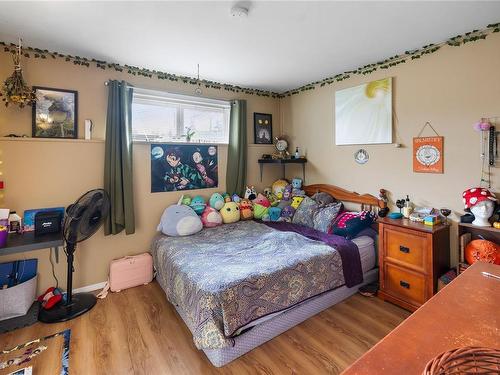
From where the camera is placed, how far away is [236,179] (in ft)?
12.0

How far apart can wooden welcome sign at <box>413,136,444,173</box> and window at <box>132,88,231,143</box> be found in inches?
90.6

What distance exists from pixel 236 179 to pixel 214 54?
5.35ft

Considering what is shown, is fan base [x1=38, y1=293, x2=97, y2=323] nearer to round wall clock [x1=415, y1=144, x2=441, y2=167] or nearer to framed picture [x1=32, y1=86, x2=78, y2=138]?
framed picture [x1=32, y1=86, x2=78, y2=138]

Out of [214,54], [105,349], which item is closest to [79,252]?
[105,349]

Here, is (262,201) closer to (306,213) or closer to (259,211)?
(259,211)

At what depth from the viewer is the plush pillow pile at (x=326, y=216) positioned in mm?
2996

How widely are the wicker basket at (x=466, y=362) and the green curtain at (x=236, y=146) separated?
10.5 feet

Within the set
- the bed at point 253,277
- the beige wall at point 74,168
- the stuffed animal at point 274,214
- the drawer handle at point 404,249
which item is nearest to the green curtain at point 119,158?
the beige wall at point 74,168

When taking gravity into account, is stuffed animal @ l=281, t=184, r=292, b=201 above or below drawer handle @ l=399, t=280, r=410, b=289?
above

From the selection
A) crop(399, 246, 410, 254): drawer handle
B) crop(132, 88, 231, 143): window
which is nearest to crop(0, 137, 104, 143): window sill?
crop(132, 88, 231, 143): window

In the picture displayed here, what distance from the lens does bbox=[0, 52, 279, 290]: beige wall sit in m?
2.42

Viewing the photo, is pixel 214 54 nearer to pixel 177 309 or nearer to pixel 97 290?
pixel 177 309

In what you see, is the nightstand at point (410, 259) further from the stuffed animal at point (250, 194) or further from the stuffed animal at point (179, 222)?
the stuffed animal at point (179, 222)

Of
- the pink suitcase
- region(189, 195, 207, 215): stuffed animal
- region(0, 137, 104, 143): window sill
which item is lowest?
the pink suitcase
